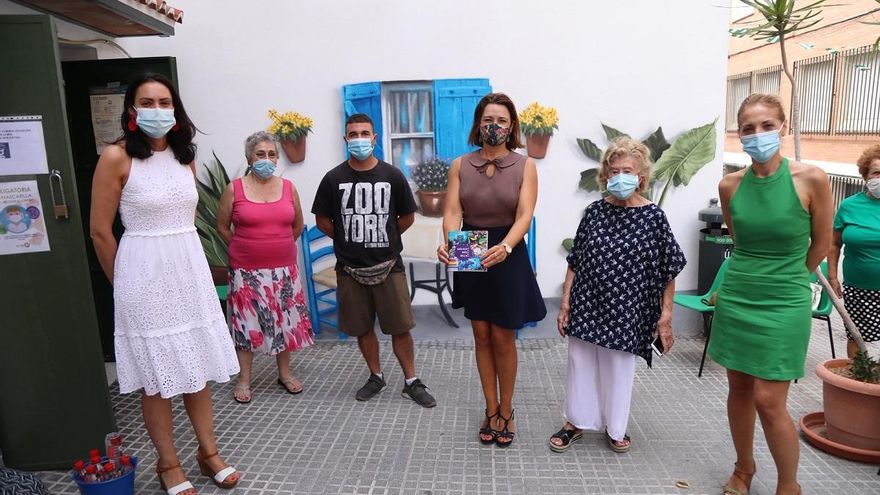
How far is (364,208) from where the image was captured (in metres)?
3.80

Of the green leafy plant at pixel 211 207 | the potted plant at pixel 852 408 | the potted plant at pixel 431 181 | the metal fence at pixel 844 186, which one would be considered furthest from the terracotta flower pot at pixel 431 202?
the metal fence at pixel 844 186

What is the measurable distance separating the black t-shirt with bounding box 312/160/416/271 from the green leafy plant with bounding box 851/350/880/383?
9.36 feet

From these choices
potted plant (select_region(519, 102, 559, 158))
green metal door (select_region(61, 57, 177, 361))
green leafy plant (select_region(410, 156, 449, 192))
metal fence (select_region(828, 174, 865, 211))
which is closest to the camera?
green metal door (select_region(61, 57, 177, 361))

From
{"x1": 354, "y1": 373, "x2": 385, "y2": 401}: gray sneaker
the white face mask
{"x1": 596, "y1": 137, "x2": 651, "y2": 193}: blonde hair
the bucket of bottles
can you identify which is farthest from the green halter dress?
the bucket of bottles

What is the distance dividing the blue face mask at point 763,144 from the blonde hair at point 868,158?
5.37 feet

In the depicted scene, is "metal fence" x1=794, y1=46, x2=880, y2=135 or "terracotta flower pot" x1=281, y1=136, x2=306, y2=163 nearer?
"terracotta flower pot" x1=281, y1=136, x2=306, y2=163

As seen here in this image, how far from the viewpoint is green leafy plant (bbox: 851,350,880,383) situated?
3219 millimetres

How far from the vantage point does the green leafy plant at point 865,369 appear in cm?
322

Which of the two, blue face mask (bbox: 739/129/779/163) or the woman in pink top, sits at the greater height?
blue face mask (bbox: 739/129/779/163)

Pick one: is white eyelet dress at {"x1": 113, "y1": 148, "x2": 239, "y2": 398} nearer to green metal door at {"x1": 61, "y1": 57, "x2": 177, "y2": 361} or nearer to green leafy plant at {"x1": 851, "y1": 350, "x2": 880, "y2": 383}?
green metal door at {"x1": 61, "y1": 57, "x2": 177, "y2": 361}

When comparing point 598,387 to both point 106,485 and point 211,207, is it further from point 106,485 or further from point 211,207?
point 211,207

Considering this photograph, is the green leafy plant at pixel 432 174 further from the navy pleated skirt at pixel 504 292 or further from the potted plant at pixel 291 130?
the navy pleated skirt at pixel 504 292

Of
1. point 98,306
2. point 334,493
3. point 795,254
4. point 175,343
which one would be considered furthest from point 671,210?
point 98,306

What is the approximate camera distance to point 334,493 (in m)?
2.99
